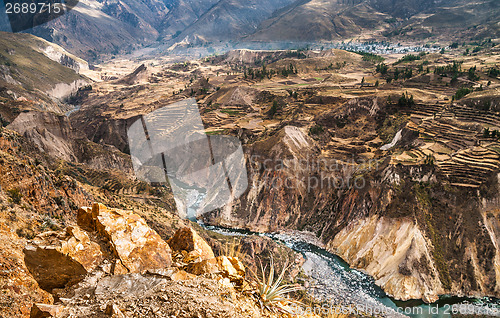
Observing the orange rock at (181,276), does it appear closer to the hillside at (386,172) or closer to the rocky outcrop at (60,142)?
the hillside at (386,172)

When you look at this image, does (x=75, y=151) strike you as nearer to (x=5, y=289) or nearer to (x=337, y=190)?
(x=337, y=190)

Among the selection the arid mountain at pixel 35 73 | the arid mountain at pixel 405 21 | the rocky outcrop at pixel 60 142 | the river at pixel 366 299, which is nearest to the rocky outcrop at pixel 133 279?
the river at pixel 366 299

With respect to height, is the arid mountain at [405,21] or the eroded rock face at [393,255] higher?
the arid mountain at [405,21]

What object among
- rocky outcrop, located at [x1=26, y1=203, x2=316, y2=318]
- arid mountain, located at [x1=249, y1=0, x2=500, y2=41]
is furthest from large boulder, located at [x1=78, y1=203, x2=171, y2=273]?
arid mountain, located at [x1=249, y1=0, x2=500, y2=41]

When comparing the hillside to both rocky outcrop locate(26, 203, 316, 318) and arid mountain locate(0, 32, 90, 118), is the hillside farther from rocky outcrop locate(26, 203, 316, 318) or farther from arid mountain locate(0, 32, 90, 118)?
arid mountain locate(0, 32, 90, 118)

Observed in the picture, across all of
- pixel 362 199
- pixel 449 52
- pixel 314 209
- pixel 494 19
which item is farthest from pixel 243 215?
pixel 494 19
